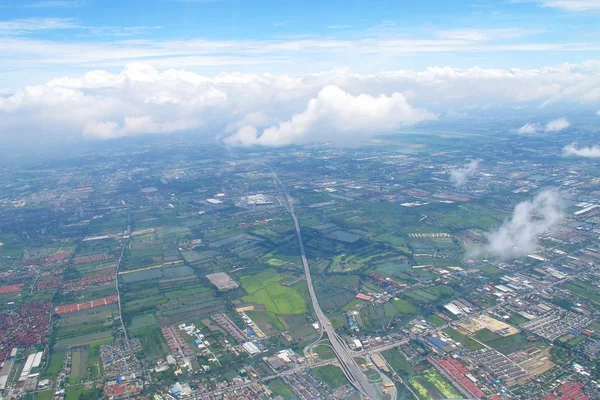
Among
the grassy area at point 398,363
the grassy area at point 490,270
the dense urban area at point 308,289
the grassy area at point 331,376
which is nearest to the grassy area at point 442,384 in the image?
the dense urban area at point 308,289

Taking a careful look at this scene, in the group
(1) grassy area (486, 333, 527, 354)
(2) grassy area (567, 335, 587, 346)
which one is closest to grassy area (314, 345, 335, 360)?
(1) grassy area (486, 333, 527, 354)

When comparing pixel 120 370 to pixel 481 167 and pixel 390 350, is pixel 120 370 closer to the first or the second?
pixel 390 350

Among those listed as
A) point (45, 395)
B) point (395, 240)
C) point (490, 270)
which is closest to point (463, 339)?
point (490, 270)

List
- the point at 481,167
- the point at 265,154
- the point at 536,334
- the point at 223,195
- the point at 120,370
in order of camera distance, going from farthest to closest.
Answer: the point at 265,154 → the point at 481,167 → the point at 223,195 → the point at 536,334 → the point at 120,370

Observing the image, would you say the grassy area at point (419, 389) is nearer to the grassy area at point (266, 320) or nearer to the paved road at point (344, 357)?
the paved road at point (344, 357)

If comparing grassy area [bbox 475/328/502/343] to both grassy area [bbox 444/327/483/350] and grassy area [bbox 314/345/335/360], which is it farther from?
grassy area [bbox 314/345/335/360]

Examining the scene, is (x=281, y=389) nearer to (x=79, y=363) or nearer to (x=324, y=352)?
(x=324, y=352)

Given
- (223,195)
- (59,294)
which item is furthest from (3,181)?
(59,294)
